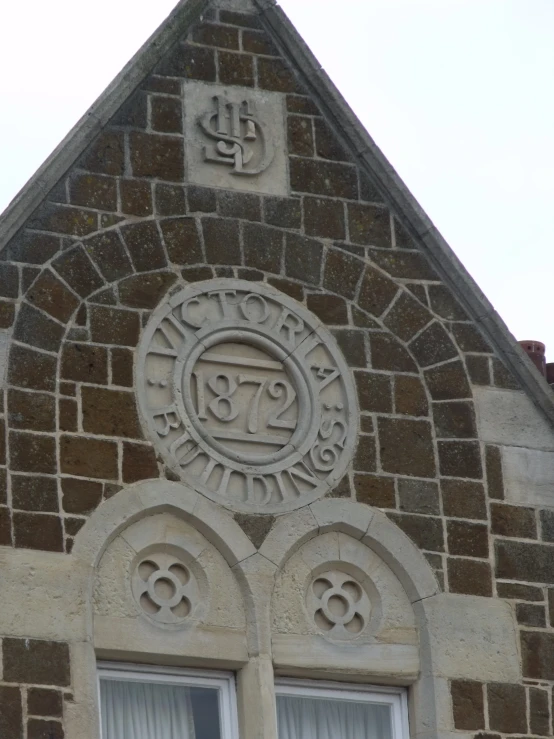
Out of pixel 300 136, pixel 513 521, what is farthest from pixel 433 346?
pixel 300 136

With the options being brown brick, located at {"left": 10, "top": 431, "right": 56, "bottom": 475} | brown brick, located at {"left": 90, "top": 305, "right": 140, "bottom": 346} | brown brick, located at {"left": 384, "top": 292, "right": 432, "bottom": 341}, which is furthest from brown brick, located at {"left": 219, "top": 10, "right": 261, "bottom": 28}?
brown brick, located at {"left": 10, "top": 431, "right": 56, "bottom": 475}

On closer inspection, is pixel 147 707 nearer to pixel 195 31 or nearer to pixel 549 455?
pixel 549 455

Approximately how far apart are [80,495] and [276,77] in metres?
3.06

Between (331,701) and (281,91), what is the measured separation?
3.65 m

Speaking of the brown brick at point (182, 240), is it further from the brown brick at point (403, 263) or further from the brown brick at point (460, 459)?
the brown brick at point (460, 459)

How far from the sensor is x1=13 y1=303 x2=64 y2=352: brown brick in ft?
42.2

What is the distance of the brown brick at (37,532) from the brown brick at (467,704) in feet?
7.70

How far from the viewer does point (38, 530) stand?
12.4m

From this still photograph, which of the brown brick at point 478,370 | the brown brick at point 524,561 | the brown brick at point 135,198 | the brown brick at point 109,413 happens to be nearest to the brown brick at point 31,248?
the brown brick at point 135,198

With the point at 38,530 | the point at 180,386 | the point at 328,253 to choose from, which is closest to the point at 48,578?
the point at 38,530

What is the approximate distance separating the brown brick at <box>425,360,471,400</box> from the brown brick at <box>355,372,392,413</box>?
11.2 inches

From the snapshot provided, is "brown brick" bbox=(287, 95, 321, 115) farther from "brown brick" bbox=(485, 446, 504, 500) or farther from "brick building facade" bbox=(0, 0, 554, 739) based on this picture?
"brown brick" bbox=(485, 446, 504, 500)

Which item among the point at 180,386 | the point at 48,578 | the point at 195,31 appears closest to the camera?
the point at 48,578

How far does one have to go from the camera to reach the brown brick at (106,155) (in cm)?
1345
